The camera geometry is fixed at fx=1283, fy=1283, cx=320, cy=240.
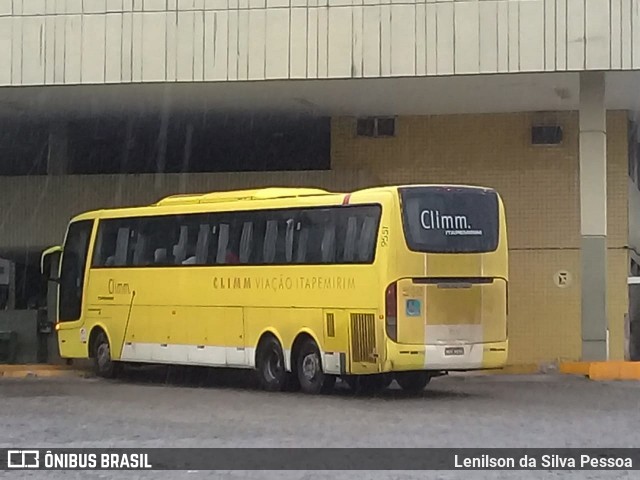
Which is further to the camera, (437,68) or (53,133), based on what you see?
(53,133)

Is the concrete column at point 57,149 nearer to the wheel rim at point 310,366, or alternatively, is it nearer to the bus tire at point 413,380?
the wheel rim at point 310,366

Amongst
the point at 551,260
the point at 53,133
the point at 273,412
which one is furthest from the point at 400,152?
the point at 273,412

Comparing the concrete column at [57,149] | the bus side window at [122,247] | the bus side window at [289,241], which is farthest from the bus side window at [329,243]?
the concrete column at [57,149]

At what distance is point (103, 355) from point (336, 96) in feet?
22.4

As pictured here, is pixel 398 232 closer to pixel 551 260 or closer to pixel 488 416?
pixel 488 416

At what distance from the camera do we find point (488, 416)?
15.7m

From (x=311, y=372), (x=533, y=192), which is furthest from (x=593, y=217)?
(x=311, y=372)

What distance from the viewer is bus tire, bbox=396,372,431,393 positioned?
19.8 metres

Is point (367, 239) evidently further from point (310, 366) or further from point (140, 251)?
point (140, 251)

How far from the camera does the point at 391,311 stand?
59.5ft

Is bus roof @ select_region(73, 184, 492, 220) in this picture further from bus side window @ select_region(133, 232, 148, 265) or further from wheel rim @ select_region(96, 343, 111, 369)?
wheel rim @ select_region(96, 343, 111, 369)

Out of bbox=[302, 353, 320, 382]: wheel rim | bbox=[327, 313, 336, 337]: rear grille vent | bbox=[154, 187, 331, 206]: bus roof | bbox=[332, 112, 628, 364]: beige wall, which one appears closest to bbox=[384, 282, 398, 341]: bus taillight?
bbox=[327, 313, 336, 337]: rear grille vent

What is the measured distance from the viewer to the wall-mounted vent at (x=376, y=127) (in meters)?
28.3

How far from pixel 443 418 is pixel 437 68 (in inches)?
337
